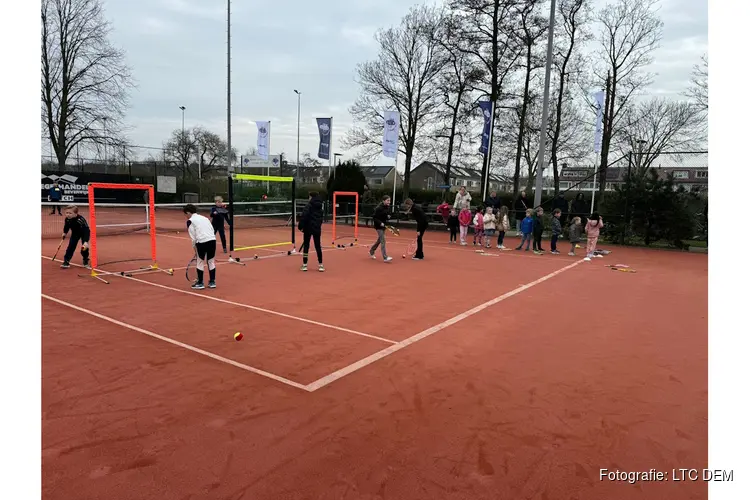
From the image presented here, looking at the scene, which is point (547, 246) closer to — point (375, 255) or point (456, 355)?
point (375, 255)

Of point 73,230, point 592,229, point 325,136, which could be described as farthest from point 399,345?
point 325,136

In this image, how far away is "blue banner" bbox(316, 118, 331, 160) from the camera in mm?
32812

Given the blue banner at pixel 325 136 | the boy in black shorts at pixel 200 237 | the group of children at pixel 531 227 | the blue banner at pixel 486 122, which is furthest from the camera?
the blue banner at pixel 325 136

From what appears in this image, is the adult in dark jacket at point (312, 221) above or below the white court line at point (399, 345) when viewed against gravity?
above

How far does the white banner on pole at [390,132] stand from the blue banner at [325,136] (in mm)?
7191

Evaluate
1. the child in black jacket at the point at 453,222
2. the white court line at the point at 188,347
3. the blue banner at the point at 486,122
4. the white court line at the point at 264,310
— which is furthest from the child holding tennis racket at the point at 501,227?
the white court line at the point at 188,347

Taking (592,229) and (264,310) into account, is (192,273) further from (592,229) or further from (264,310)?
(592,229)

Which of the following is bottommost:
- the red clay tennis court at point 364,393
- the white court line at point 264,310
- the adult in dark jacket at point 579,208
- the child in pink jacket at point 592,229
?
the red clay tennis court at point 364,393

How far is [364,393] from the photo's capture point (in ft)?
16.5

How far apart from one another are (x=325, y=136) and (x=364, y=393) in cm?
2967

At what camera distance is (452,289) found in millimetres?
10664

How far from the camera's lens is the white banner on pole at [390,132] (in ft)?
87.1

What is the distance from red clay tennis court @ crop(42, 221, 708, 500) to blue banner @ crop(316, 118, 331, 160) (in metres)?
24.1

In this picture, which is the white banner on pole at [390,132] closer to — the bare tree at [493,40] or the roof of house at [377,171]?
the bare tree at [493,40]
